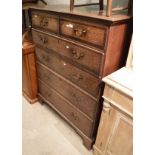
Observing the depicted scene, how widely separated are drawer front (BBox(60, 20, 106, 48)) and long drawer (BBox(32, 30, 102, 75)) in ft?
0.21

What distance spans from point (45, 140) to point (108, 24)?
122cm

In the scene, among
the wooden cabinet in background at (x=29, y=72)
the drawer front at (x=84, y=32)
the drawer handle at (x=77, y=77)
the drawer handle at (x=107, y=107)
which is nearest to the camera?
the drawer front at (x=84, y=32)

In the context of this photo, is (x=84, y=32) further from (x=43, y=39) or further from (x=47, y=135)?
(x=47, y=135)

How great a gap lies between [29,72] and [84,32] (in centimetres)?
99

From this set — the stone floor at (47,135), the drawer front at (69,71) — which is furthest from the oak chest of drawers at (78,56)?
the stone floor at (47,135)

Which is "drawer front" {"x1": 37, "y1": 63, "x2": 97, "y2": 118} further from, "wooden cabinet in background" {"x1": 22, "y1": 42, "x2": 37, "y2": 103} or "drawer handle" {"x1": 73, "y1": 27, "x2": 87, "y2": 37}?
"drawer handle" {"x1": 73, "y1": 27, "x2": 87, "y2": 37}

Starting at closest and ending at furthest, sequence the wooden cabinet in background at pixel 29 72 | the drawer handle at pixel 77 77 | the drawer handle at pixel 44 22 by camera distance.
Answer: the drawer handle at pixel 77 77 → the drawer handle at pixel 44 22 → the wooden cabinet in background at pixel 29 72

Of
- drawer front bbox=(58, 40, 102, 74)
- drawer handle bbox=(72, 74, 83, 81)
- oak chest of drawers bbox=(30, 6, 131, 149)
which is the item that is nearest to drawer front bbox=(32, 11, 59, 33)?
oak chest of drawers bbox=(30, 6, 131, 149)

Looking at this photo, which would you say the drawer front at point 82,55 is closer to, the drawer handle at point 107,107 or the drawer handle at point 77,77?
the drawer handle at point 77,77

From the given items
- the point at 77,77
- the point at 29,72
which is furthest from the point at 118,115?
the point at 29,72

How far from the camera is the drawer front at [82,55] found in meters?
1.03

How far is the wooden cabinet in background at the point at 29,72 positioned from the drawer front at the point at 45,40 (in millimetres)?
133
